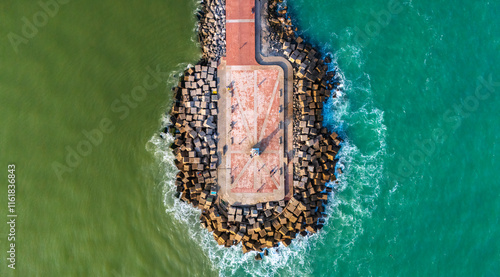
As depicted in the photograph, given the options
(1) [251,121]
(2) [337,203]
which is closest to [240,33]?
(1) [251,121]

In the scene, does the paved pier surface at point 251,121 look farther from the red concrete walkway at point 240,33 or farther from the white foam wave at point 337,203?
the white foam wave at point 337,203

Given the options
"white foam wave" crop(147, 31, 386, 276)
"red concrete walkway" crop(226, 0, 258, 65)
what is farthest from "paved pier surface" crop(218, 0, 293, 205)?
"white foam wave" crop(147, 31, 386, 276)

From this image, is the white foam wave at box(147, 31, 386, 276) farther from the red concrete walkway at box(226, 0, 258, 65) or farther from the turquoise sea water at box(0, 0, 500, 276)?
the red concrete walkway at box(226, 0, 258, 65)

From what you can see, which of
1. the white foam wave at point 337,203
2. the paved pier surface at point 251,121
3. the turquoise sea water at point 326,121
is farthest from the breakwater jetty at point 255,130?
the turquoise sea water at point 326,121

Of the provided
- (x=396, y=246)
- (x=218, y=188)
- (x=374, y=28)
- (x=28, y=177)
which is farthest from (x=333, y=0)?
(x=28, y=177)

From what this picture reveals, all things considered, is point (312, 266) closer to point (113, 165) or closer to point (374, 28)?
point (113, 165)

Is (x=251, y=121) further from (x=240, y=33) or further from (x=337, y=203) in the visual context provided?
(x=337, y=203)
